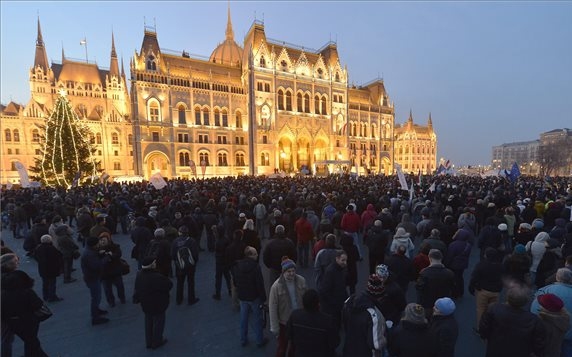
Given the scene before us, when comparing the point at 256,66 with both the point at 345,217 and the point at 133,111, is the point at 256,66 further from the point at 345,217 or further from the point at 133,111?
the point at 345,217

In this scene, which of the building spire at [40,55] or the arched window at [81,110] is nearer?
the arched window at [81,110]

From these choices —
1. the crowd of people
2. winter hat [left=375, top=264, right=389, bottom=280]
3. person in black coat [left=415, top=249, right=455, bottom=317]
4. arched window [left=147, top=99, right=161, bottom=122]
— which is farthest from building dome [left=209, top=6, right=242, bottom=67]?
winter hat [left=375, top=264, right=389, bottom=280]

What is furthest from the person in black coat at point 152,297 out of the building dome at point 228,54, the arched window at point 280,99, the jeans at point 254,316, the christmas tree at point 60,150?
the building dome at point 228,54

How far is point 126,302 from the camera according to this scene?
21.9ft

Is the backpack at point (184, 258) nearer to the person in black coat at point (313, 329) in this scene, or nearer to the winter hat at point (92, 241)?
the winter hat at point (92, 241)

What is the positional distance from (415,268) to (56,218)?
9030 mm

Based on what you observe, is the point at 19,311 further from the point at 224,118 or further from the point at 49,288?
the point at 224,118

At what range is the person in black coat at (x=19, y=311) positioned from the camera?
4.26 m

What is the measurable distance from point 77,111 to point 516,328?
6054 centimetres

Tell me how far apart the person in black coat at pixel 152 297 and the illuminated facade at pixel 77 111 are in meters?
43.6

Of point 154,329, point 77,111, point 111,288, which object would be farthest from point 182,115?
point 154,329

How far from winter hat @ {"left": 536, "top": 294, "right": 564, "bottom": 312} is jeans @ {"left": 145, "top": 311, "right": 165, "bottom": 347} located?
5660mm

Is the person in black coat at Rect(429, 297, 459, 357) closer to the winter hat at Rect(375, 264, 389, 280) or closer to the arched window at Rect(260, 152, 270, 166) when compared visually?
the winter hat at Rect(375, 264, 389, 280)

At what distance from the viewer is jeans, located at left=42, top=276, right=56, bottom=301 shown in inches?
257
